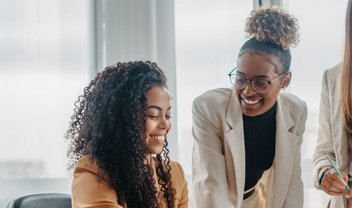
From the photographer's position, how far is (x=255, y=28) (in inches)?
77.3

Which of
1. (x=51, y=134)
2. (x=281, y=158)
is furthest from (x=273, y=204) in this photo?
(x=51, y=134)

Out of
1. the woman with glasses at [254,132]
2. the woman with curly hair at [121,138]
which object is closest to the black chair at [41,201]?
the woman with curly hair at [121,138]

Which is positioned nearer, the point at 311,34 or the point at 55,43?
the point at 55,43

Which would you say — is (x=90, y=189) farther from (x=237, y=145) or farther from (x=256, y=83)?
(x=256, y=83)

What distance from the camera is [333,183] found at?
6.18 feet

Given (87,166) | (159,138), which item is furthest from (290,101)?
(87,166)

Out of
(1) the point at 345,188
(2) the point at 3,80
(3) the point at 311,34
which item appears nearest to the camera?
(1) the point at 345,188

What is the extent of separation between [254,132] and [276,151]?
0.11m

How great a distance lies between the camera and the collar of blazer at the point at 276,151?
1.92 metres

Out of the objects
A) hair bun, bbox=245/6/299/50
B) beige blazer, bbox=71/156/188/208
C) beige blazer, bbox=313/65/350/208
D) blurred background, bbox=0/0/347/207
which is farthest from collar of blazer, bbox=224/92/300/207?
blurred background, bbox=0/0/347/207

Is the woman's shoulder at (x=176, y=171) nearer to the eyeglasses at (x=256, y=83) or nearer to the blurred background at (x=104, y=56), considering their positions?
the eyeglasses at (x=256, y=83)

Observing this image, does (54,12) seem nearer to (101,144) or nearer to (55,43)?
(55,43)

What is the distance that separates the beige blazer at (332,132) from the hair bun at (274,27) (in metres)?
0.22

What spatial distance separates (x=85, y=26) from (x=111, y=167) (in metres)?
1.43
